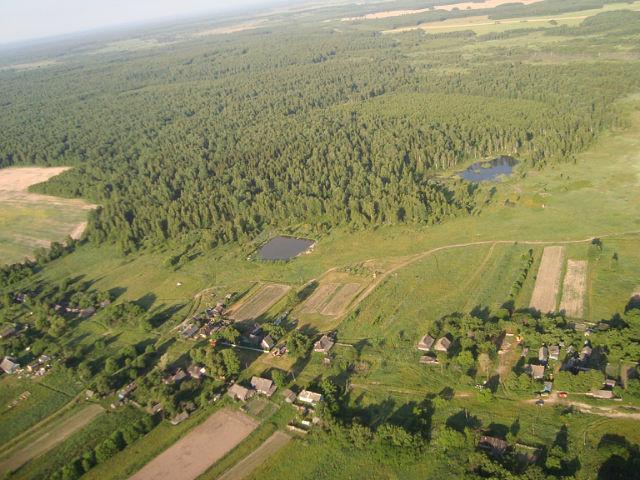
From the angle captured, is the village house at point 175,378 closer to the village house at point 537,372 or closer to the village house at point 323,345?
the village house at point 323,345

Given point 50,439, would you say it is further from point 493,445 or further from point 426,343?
point 493,445

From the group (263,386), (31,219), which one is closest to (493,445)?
(263,386)

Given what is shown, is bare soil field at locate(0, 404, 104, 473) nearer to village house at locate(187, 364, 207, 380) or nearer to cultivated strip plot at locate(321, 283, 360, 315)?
village house at locate(187, 364, 207, 380)

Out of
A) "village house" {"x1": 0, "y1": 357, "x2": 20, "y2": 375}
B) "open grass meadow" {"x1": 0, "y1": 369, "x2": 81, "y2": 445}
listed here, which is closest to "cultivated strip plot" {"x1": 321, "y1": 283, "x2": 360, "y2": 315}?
"open grass meadow" {"x1": 0, "y1": 369, "x2": 81, "y2": 445}

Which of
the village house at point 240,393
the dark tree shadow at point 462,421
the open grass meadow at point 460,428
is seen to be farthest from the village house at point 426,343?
the village house at point 240,393

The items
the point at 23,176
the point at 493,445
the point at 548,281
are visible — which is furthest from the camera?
the point at 23,176

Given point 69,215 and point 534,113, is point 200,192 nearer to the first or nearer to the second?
point 69,215
